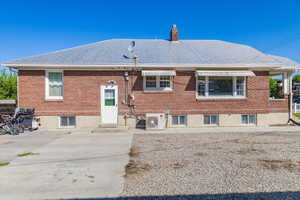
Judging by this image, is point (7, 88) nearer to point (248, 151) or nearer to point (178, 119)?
point (178, 119)

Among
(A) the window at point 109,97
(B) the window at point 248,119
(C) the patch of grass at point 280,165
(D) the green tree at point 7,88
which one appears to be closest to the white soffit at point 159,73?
(A) the window at point 109,97

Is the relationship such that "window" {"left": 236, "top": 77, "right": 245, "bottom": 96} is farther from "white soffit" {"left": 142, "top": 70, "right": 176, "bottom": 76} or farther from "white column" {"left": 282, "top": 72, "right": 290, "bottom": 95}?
"white soffit" {"left": 142, "top": 70, "right": 176, "bottom": 76}

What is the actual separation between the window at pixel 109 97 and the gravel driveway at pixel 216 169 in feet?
13.3

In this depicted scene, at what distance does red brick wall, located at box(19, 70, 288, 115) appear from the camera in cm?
1012

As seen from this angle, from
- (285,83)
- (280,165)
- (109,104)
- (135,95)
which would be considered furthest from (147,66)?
(285,83)

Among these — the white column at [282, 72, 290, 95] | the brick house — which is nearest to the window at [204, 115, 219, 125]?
the brick house

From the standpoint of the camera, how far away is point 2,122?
9.59 meters

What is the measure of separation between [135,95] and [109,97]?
1.54 meters

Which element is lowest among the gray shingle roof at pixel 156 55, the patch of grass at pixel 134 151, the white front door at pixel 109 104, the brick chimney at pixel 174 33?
the patch of grass at pixel 134 151

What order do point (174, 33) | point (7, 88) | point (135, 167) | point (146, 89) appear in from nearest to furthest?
point (135, 167), point (146, 89), point (174, 33), point (7, 88)

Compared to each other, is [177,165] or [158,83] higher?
[158,83]

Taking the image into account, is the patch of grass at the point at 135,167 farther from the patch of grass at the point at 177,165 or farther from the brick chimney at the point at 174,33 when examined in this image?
the brick chimney at the point at 174,33

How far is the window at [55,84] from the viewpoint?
33.9 ft

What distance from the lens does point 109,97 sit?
1047cm
